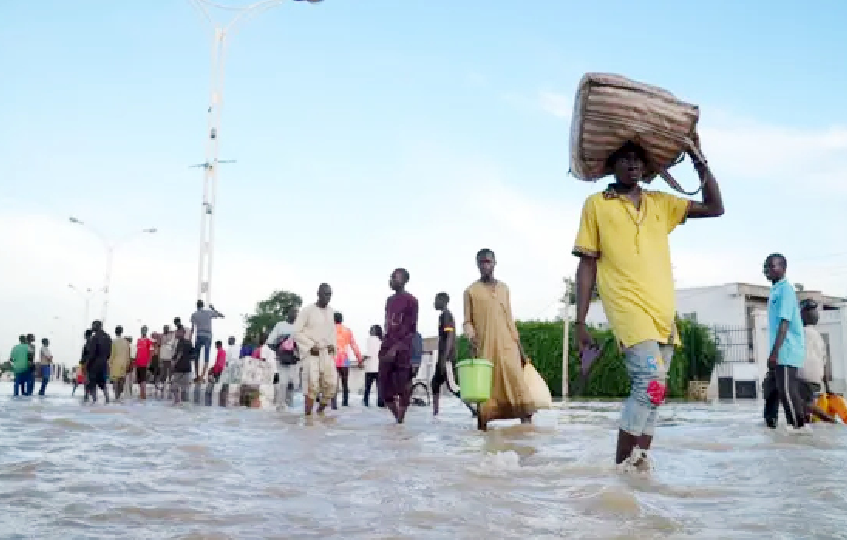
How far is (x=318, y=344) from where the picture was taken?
10477mm

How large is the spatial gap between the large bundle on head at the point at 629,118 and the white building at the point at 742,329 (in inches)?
578

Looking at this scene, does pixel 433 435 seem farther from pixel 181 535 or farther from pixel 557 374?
pixel 557 374

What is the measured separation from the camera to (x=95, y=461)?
5129 mm

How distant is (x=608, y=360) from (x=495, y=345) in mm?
19211

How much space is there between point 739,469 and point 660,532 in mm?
2271

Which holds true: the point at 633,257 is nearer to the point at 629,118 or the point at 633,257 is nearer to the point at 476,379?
the point at 629,118

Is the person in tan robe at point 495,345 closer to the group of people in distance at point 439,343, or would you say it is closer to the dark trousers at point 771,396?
the group of people in distance at point 439,343

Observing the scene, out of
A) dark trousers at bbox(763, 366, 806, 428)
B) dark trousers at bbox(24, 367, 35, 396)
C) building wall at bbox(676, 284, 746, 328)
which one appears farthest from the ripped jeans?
building wall at bbox(676, 284, 746, 328)

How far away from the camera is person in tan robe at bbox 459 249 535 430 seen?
820cm

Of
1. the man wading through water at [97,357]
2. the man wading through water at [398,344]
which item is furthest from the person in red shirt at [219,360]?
the man wading through water at [398,344]

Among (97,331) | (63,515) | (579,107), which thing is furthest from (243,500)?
(97,331)

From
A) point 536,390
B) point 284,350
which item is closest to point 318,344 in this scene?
point 536,390

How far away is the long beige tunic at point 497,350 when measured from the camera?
26.9ft

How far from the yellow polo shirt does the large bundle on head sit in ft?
0.92
